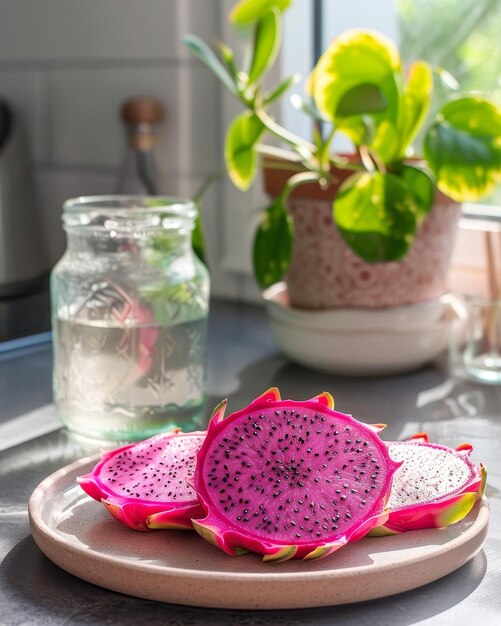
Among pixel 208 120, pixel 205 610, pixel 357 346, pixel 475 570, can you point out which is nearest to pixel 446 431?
pixel 357 346

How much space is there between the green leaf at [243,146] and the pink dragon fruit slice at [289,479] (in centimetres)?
45

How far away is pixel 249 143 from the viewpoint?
102 cm

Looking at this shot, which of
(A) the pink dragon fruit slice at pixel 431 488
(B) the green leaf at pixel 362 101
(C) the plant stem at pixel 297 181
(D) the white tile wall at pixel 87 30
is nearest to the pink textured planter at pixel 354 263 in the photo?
(C) the plant stem at pixel 297 181

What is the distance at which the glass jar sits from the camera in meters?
0.84

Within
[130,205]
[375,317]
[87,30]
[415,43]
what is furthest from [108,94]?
[375,317]

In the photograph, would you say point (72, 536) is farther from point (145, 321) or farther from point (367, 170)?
point (367, 170)

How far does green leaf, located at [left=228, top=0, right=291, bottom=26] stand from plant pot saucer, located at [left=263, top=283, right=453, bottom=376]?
11.4 inches

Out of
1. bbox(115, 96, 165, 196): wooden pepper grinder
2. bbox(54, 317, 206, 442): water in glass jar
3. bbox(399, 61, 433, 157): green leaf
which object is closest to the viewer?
bbox(54, 317, 206, 442): water in glass jar

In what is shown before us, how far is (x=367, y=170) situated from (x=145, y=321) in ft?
0.93

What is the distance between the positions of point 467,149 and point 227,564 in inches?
20.3

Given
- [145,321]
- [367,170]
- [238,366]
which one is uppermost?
[367,170]

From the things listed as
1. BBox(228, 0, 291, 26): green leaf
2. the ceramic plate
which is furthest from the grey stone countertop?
BBox(228, 0, 291, 26): green leaf

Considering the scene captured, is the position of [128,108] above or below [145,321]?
above

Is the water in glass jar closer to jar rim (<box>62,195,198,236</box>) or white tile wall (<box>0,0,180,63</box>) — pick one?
jar rim (<box>62,195,198,236</box>)
